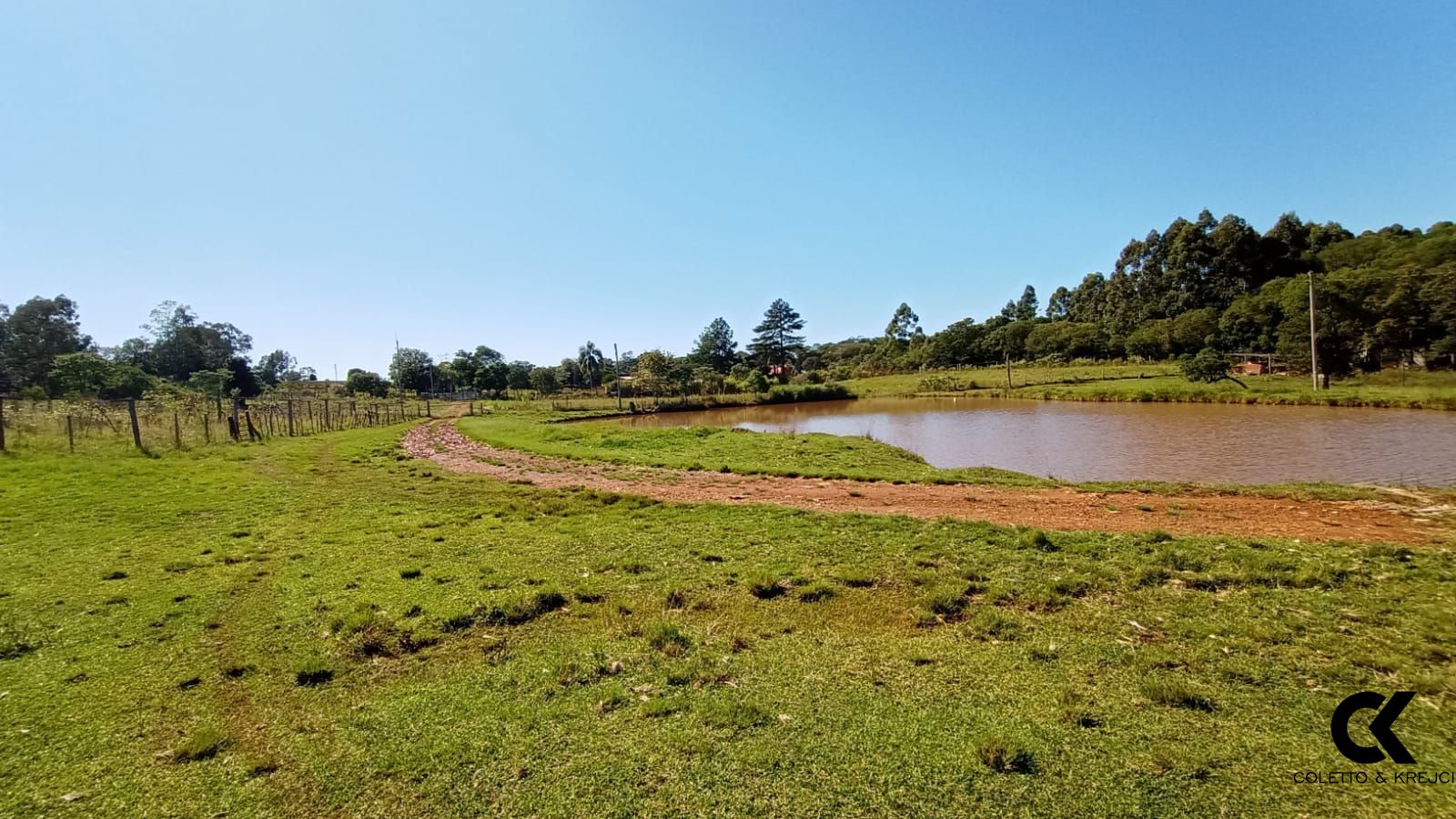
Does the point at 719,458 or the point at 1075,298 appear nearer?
the point at 719,458

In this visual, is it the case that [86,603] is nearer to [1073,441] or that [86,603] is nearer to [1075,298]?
[1073,441]

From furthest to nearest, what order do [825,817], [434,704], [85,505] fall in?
[85,505] < [434,704] < [825,817]

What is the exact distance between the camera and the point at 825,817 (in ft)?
10.2

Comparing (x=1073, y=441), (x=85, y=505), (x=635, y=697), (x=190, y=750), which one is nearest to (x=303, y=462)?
A: (x=85, y=505)

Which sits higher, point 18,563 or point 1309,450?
point 18,563

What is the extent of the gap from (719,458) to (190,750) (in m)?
16.1

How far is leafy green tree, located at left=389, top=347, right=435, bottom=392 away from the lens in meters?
89.4

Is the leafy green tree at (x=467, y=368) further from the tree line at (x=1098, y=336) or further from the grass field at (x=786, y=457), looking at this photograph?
the grass field at (x=786, y=457)

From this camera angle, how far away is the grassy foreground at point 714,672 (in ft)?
11.1

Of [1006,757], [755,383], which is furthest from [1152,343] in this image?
[1006,757]

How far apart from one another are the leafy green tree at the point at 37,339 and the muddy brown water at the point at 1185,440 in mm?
71454

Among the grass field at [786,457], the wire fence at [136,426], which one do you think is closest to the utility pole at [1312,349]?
the grass field at [786,457]

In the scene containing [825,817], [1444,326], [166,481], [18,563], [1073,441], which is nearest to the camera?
[825,817]

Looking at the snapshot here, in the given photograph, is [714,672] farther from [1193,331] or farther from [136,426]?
[1193,331]
